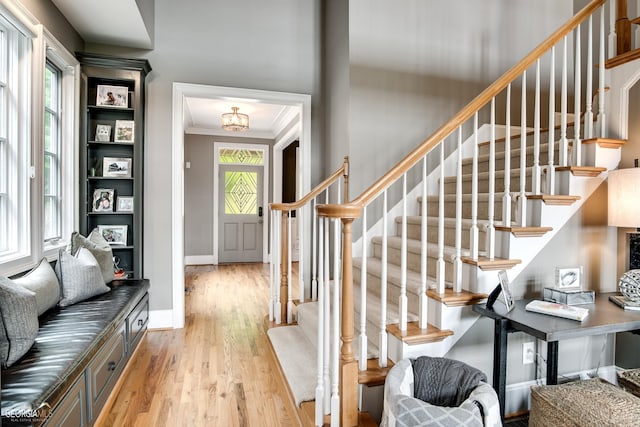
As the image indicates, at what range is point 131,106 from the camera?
11.2ft

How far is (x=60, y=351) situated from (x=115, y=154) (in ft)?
7.37

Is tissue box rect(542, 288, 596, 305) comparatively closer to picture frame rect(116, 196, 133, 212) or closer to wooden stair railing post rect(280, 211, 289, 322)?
wooden stair railing post rect(280, 211, 289, 322)

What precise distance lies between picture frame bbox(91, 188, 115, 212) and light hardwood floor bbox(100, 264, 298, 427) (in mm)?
1215

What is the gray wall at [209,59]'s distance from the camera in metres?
3.53

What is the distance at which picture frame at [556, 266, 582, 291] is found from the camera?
79.9 inches

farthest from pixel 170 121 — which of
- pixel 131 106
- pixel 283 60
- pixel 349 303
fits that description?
pixel 349 303

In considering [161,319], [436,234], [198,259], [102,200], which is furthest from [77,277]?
[198,259]

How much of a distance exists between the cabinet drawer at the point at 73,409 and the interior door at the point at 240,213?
18.3ft

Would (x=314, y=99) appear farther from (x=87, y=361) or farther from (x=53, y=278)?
(x=87, y=361)

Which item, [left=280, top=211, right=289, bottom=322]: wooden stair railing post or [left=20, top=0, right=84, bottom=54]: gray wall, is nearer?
[left=20, top=0, right=84, bottom=54]: gray wall

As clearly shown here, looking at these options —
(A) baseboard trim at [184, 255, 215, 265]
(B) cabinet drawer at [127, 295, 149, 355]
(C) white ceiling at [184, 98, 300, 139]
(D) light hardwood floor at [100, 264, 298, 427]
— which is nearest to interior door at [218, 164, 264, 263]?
(A) baseboard trim at [184, 255, 215, 265]

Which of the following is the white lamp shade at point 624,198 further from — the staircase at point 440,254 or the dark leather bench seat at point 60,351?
the dark leather bench seat at point 60,351

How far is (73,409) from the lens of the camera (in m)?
1.62

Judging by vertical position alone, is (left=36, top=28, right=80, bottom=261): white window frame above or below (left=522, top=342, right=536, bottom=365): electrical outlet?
above
